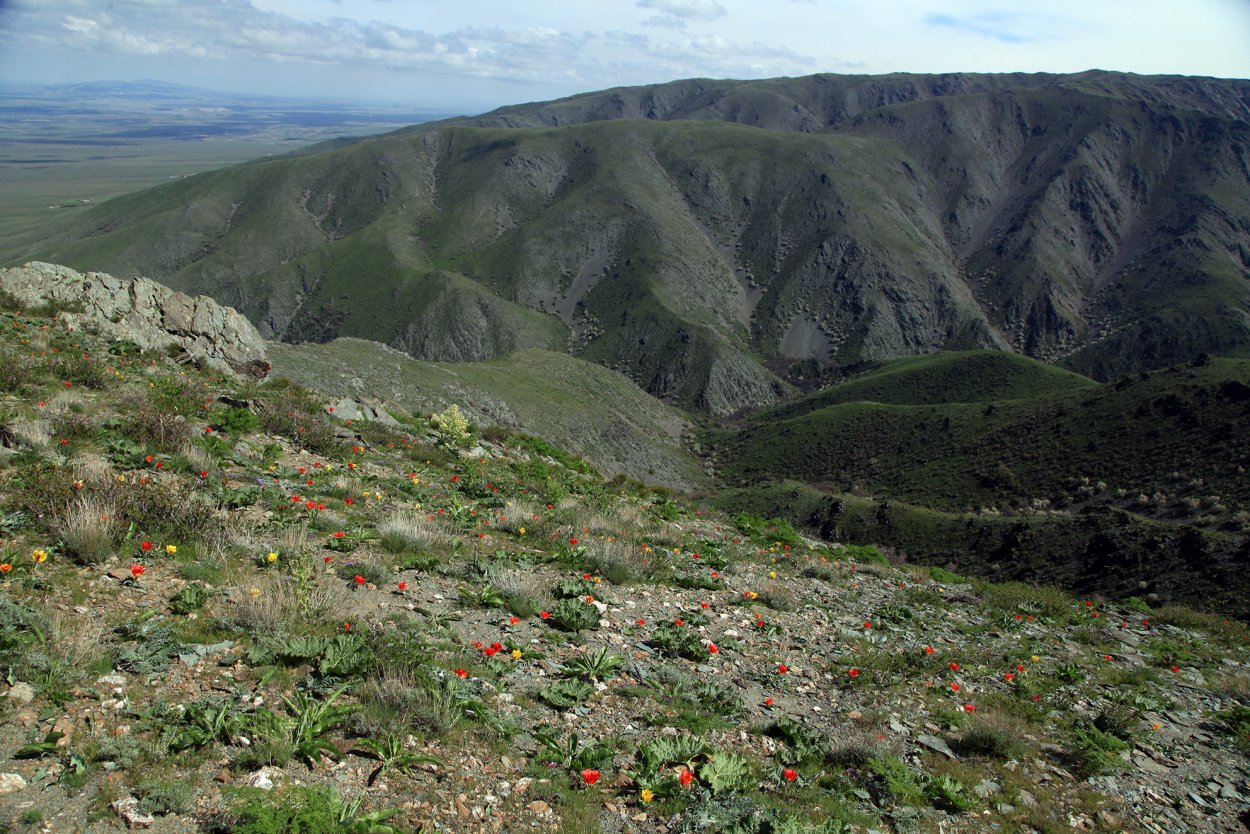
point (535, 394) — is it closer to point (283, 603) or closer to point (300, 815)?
point (283, 603)

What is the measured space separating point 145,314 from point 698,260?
5900 inches

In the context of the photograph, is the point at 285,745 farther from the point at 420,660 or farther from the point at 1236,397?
the point at 1236,397

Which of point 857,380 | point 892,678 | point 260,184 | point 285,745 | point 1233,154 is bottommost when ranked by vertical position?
point 857,380

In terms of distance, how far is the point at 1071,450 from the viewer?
58.9 m

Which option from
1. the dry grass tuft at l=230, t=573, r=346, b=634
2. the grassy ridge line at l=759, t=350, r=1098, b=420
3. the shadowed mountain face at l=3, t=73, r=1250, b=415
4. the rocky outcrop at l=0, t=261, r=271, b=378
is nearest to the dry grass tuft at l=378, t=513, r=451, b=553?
the dry grass tuft at l=230, t=573, r=346, b=634

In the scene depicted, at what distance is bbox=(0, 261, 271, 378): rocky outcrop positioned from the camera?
20.3 metres

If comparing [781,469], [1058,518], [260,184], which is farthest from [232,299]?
[1058,518]

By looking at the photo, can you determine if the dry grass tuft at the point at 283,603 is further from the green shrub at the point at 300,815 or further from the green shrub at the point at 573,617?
the green shrub at the point at 573,617

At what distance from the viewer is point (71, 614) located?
5.99 meters

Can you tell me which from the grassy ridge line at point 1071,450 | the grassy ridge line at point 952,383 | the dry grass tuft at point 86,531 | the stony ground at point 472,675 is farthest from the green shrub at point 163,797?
the grassy ridge line at point 952,383

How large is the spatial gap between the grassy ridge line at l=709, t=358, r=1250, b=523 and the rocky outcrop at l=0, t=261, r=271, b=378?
54.0m

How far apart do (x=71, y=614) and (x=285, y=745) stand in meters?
2.84

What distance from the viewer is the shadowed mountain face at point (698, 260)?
467ft

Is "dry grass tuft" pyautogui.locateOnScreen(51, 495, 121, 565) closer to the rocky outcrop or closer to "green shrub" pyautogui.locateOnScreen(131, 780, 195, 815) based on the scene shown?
"green shrub" pyautogui.locateOnScreen(131, 780, 195, 815)
